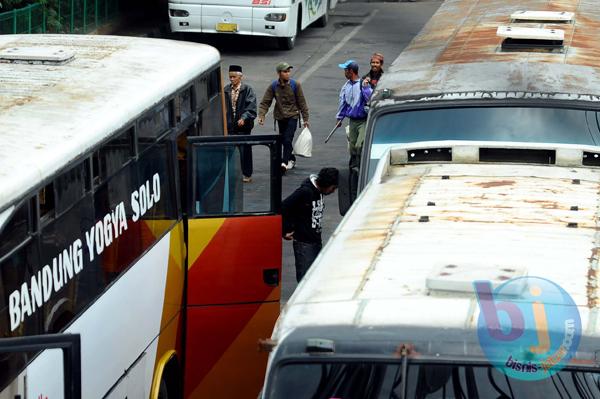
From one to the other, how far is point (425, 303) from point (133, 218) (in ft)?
11.6

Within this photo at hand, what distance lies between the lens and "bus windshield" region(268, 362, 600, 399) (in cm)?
561

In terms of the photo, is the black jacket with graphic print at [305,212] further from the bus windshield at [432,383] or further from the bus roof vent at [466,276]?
the bus windshield at [432,383]

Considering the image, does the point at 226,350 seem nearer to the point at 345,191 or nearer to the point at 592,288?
the point at 345,191

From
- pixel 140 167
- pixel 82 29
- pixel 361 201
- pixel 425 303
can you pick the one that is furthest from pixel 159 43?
pixel 82 29

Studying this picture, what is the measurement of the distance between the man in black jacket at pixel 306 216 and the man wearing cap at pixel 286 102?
6.56 meters

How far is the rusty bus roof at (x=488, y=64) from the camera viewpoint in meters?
11.5

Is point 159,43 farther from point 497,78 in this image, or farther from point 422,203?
point 422,203

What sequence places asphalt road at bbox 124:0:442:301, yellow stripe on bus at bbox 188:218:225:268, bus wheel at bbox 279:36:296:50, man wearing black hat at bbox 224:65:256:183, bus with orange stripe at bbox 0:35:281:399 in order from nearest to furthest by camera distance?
1. bus with orange stripe at bbox 0:35:281:399
2. yellow stripe on bus at bbox 188:218:225:268
3. man wearing black hat at bbox 224:65:256:183
4. asphalt road at bbox 124:0:442:301
5. bus wheel at bbox 279:36:296:50

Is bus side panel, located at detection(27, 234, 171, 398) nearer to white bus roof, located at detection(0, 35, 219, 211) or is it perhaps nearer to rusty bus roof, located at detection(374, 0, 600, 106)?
white bus roof, located at detection(0, 35, 219, 211)

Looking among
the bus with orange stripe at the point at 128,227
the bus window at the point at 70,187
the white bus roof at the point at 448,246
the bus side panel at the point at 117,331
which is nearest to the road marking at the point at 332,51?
the bus with orange stripe at the point at 128,227

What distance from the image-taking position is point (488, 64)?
12.5 meters

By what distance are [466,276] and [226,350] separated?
14.6 ft

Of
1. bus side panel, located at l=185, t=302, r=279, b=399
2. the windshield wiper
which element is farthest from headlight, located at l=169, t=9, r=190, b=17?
the windshield wiper

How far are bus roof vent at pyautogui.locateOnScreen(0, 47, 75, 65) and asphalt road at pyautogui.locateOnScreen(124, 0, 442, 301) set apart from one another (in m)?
7.73
